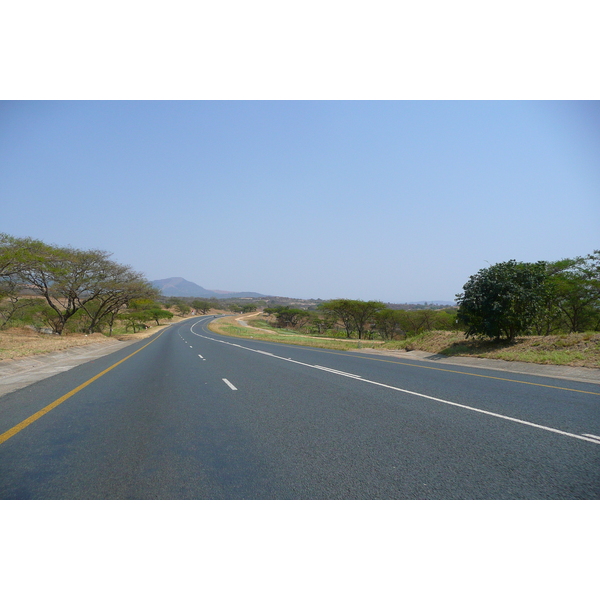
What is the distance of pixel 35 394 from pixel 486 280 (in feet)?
58.1

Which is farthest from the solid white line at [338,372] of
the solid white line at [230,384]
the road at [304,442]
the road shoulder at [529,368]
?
the road shoulder at [529,368]

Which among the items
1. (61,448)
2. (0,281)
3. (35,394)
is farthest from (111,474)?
(0,281)

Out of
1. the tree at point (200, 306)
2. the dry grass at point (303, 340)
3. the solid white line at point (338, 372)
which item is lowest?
the dry grass at point (303, 340)

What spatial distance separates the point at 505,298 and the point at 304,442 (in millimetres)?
14915

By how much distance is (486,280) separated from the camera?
18.2 meters

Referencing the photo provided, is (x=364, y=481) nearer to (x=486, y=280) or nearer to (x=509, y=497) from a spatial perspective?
(x=509, y=497)

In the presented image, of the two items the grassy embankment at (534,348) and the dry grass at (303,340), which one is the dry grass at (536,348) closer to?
the grassy embankment at (534,348)

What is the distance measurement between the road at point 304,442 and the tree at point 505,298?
780 cm

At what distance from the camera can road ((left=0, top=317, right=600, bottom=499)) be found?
384cm

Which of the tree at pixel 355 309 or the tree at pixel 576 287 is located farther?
the tree at pixel 355 309

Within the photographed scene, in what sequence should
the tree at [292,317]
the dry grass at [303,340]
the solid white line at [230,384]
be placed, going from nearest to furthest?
1. the solid white line at [230,384]
2. the dry grass at [303,340]
3. the tree at [292,317]

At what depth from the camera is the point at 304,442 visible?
5312 millimetres

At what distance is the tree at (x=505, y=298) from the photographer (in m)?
17.2

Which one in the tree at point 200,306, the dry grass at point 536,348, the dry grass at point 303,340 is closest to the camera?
the dry grass at point 536,348
